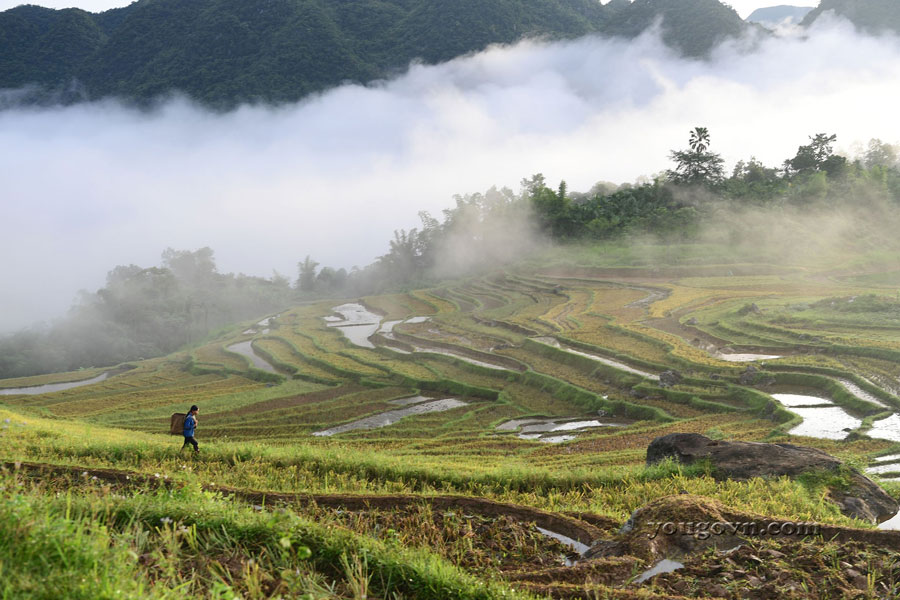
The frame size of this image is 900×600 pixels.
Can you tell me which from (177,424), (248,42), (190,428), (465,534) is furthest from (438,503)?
(248,42)

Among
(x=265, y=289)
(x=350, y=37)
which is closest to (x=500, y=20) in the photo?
(x=350, y=37)

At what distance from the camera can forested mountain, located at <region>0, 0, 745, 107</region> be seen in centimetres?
9362

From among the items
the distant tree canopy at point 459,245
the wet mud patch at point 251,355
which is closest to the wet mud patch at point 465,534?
the wet mud patch at point 251,355

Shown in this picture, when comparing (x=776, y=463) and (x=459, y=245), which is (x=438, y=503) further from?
(x=459, y=245)

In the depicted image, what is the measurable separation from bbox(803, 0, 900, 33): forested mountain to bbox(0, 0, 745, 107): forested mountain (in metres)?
21.4

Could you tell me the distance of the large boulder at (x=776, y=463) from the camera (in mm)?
8023

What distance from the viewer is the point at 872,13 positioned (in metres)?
95.8

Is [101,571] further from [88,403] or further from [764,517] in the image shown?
[88,403]

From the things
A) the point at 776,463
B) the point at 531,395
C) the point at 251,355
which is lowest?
the point at 531,395

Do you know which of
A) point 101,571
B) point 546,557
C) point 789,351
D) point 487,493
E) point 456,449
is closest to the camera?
point 101,571

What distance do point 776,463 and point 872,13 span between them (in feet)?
386

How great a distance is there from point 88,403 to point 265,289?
46.5 meters

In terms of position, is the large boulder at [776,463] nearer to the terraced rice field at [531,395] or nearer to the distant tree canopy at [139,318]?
the terraced rice field at [531,395]

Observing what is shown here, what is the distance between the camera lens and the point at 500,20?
10475cm
